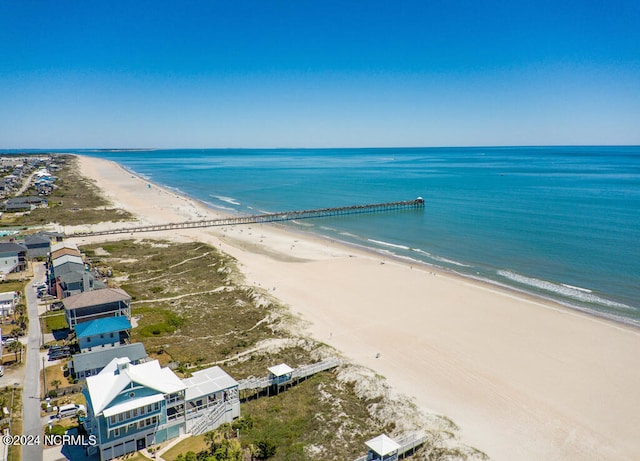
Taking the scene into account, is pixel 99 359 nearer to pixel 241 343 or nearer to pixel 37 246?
pixel 241 343

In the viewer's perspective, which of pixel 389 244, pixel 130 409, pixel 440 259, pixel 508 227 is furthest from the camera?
pixel 508 227

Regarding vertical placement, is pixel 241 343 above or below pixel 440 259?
below

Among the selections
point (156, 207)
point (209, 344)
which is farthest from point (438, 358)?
point (156, 207)

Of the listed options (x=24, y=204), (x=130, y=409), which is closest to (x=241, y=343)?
(x=130, y=409)

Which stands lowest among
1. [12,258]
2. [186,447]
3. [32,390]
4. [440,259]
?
[186,447]

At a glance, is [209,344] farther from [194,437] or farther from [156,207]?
[156,207]

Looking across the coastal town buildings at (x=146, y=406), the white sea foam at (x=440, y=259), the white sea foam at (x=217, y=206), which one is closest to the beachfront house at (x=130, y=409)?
the coastal town buildings at (x=146, y=406)

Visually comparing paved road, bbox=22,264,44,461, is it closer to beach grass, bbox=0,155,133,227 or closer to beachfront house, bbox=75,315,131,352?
beachfront house, bbox=75,315,131,352
